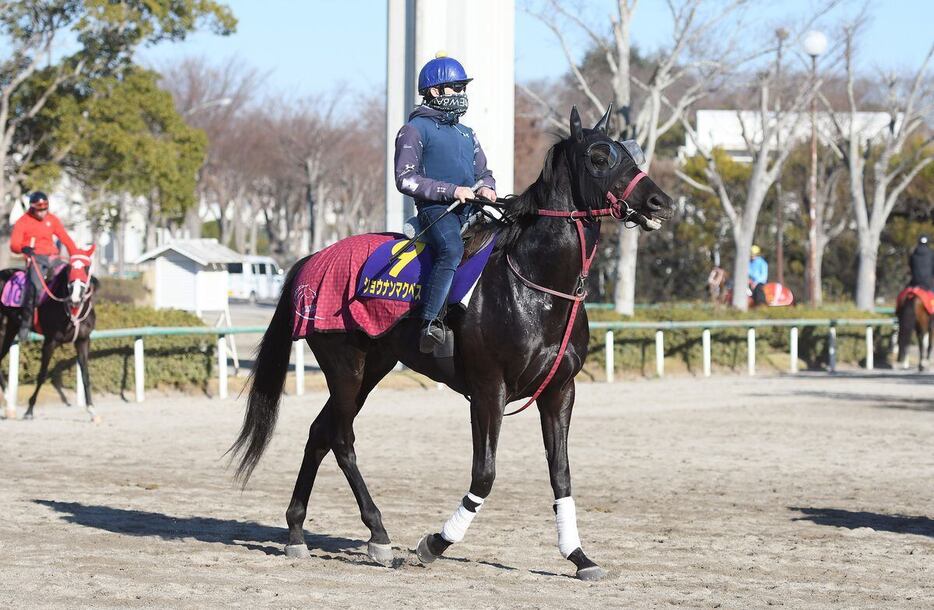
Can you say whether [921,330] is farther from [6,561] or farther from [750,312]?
[6,561]

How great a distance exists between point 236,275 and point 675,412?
46.5m

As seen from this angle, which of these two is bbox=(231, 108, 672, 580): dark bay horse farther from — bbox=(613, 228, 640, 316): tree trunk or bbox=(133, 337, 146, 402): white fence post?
bbox=(613, 228, 640, 316): tree trunk

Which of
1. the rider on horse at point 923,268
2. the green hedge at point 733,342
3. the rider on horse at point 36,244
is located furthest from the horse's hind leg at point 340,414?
the rider on horse at point 923,268

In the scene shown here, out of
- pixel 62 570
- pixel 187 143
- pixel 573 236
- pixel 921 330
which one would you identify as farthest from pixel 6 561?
pixel 187 143

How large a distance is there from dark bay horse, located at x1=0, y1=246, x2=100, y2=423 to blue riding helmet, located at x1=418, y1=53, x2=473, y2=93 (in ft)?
30.5

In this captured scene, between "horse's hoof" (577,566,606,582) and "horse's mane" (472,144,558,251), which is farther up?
"horse's mane" (472,144,558,251)

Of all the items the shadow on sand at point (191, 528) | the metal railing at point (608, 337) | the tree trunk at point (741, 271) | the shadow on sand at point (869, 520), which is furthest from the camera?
the tree trunk at point (741, 271)

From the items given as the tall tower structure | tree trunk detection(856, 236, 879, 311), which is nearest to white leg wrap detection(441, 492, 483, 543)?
the tall tower structure

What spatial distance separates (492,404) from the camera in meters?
7.16

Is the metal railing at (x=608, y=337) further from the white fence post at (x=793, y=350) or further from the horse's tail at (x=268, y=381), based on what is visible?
the horse's tail at (x=268, y=381)

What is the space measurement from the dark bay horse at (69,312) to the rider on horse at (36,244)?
14 cm

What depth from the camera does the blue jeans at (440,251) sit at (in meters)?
7.23

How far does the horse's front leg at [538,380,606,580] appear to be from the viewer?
23.6 ft

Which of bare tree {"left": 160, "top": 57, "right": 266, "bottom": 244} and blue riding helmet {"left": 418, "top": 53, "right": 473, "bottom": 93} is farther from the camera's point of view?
bare tree {"left": 160, "top": 57, "right": 266, "bottom": 244}
